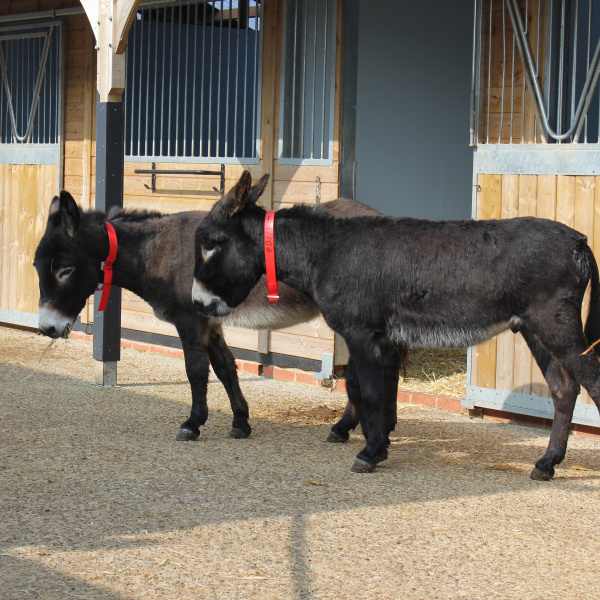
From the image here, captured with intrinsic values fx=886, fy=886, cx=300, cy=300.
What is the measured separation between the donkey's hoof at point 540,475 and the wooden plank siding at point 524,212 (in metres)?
1.15

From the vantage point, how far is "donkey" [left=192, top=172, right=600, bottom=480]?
469 cm

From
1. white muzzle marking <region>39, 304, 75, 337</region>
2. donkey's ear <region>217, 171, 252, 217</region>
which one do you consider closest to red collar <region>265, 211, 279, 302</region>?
donkey's ear <region>217, 171, 252, 217</region>

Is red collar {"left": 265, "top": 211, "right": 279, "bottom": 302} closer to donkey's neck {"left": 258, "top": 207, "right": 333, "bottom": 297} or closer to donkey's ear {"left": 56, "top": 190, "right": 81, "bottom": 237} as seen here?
donkey's neck {"left": 258, "top": 207, "right": 333, "bottom": 297}

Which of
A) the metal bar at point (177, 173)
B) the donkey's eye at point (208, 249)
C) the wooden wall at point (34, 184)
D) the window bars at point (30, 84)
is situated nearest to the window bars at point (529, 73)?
the donkey's eye at point (208, 249)

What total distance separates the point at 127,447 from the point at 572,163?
3.53 metres

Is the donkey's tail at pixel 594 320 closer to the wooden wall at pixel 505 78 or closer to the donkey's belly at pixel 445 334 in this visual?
the donkey's belly at pixel 445 334

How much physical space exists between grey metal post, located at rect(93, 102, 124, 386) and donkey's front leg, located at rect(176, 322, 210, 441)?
167 centimetres

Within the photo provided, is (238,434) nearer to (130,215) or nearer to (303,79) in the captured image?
(130,215)

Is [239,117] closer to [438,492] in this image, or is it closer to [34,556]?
[438,492]

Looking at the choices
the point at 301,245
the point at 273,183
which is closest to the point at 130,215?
the point at 301,245

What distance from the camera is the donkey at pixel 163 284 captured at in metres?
5.86

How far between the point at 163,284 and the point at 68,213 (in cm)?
79

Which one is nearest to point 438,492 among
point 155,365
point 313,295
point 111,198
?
point 313,295

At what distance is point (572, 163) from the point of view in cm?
608
